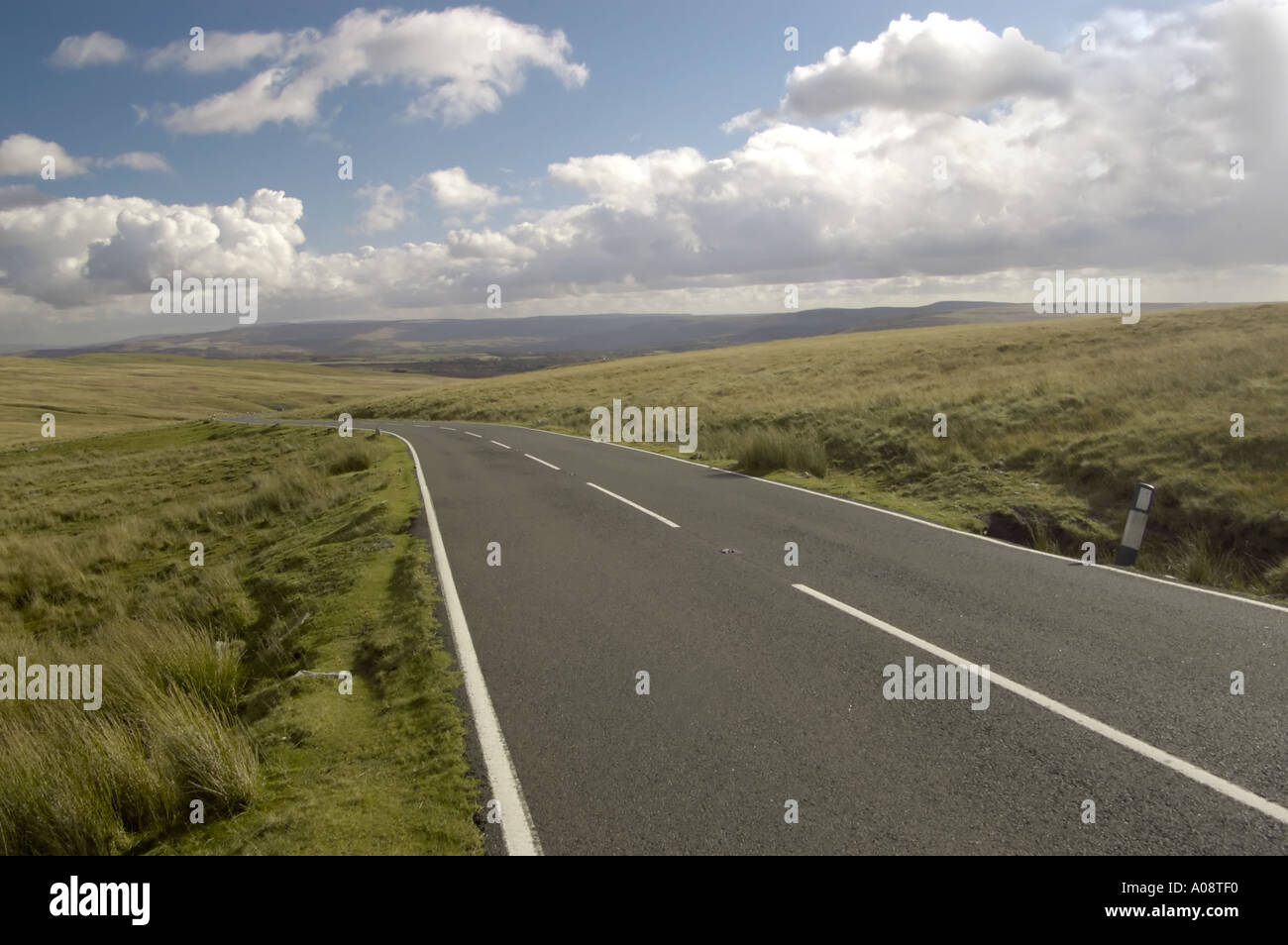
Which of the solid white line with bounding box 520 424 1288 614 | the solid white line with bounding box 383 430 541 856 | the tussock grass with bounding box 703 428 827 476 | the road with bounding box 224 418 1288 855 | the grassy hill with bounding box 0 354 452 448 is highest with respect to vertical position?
the grassy hill with bounding box 0 354 452 448

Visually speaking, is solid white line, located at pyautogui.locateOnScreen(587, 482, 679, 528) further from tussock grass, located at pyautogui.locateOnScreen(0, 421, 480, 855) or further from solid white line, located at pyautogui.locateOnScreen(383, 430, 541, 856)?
solid white line, located at pyautogui.locateOnScreen(383, 430, 541, 856)

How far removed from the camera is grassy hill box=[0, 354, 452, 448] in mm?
66750

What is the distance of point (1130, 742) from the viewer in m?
4.46

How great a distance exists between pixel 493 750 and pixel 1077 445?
14.4 metres

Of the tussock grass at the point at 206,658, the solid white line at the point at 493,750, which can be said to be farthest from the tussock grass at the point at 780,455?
the solid white line at the point at 493,750

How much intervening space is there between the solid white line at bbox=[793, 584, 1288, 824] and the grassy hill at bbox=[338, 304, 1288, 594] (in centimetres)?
534

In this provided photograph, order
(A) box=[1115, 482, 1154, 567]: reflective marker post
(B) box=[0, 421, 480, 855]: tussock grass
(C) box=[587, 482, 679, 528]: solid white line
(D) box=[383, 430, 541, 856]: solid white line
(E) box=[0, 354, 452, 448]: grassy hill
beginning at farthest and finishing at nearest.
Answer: (E) box=[0, 354, 452, 448]: grassy hill, (C) box=[587, 482, 679, 528]: solid white line, (A) box=[1115, 482, 1154, 567]: reflective marker post, (B) box=[0, 421, 480, 855]: tussock grass, (D) box=[383, 430, 541, 856]: solid white line

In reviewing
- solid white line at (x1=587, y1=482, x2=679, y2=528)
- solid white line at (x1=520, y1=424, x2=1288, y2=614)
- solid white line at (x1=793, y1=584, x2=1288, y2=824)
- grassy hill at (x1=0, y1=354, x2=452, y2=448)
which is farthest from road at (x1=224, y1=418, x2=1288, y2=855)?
grassy hill at (x1=0, y1=354, x2=452, y2=448)

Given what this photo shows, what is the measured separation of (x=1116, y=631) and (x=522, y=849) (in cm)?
526

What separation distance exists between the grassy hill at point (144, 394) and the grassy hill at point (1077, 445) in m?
50.9

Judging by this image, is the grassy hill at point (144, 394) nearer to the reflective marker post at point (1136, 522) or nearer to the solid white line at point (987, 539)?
the solid white line at point (987, 539)

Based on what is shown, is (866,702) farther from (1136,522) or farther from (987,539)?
(1136,522)

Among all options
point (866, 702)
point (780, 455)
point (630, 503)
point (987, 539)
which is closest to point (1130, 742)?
point (866, 702)

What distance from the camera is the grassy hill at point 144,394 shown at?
219 feet
